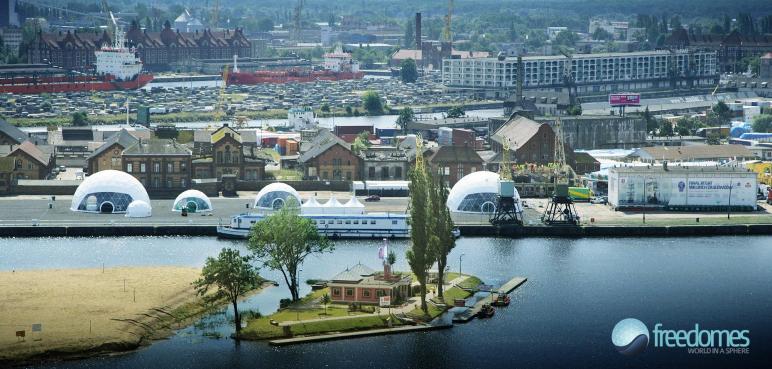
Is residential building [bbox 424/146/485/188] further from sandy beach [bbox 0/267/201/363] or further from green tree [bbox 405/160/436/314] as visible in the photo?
green tree [bbox 405/160/436/314]

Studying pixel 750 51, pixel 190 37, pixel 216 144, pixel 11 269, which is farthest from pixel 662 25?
pixel 11 269

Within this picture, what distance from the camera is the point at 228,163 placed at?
62.6 metres

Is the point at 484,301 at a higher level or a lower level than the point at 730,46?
lower

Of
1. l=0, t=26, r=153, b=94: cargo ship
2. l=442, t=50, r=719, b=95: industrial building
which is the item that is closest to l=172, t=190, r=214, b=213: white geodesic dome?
l=0, t=26, r=153, b=94: cargo ship

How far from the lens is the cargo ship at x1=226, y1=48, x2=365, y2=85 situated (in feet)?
415

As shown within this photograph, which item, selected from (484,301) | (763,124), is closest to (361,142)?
(763,124)

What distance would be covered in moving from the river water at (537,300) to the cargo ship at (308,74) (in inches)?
2976

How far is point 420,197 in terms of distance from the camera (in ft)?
133

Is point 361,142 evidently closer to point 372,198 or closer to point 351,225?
point 372,198

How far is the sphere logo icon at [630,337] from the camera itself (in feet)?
119

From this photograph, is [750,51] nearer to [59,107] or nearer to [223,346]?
[59,107]

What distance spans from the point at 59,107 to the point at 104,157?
41185 millimetres

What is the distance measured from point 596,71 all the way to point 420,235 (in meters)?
83.9

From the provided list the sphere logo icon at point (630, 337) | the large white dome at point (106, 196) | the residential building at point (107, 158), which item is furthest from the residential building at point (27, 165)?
the sphere logo icon at point (630, 337)
